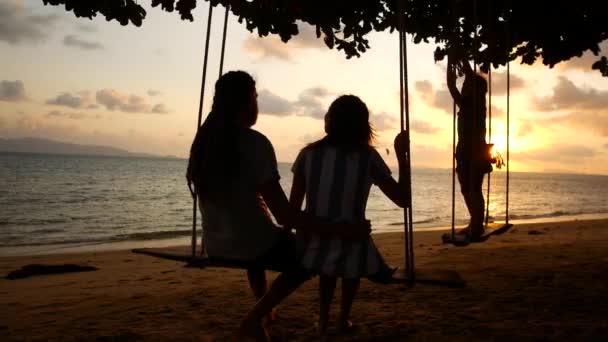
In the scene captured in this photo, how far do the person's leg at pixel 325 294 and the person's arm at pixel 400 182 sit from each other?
646mm

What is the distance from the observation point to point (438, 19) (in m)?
6.32

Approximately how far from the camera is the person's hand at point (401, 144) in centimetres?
316

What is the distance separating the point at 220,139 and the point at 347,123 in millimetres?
760

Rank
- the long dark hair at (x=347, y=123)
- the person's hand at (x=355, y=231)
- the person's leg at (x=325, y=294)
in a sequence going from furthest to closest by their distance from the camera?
1. the person's leg at (x=325, y=294)
2. the long dark hair at (x=347, y=123)
3. the person's hand at (x=355, y=231)

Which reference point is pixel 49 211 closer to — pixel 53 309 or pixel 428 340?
pixel 53 309

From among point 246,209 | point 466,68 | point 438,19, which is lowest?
point 246,209

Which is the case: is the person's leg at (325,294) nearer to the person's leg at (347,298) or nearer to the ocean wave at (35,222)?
the person's leg at (347,298)

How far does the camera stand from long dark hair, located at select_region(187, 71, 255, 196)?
2.88 meters

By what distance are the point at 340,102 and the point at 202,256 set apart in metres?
1.41

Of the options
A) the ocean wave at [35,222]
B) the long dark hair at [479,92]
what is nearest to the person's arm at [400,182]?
the long dark hair at [479,92]

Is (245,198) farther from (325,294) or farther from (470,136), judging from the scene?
(470,136)

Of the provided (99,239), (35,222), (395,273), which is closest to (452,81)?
(395,273)

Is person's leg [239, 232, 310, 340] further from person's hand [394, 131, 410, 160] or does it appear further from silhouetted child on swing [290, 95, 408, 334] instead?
person's hand [394, 131, 410, 160]

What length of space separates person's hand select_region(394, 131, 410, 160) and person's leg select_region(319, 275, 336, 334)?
0.87 metres
